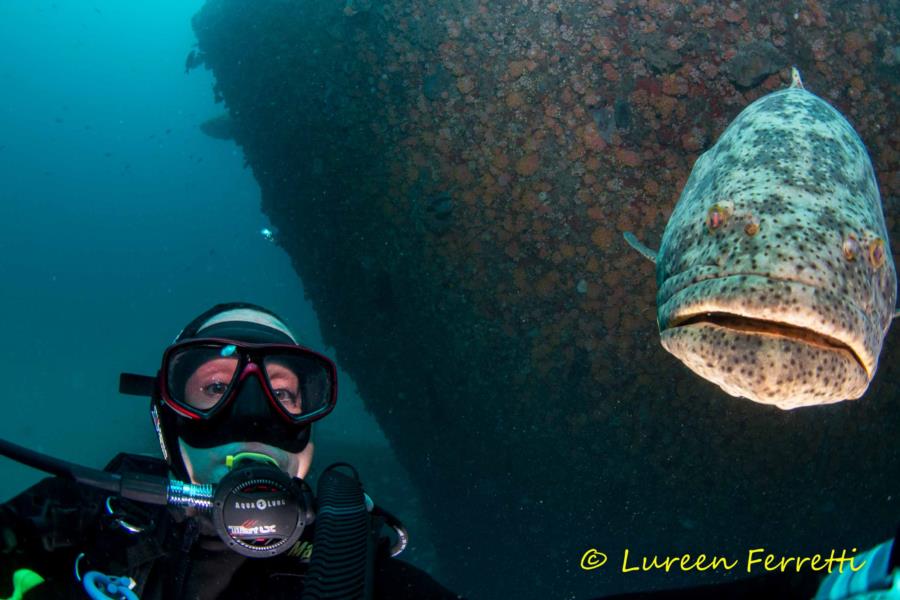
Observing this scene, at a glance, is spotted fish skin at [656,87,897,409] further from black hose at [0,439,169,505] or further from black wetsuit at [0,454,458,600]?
black hose at [0,439,169,505]

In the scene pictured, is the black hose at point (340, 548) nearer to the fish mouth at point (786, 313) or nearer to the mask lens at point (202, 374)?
the mask lens at point (202, 374)

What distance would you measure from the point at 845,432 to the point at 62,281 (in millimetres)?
108492

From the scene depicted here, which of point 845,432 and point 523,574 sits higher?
point 845,432

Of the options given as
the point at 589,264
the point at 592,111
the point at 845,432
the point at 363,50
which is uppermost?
the point at 363,50

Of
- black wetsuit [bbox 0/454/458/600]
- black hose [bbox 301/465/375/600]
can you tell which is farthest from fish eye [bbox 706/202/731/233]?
black wetsuit [bbox 0/454/458/600]

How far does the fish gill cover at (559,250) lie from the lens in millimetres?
4230

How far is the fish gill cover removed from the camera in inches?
167

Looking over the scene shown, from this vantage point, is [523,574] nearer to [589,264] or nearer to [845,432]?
[845,432]

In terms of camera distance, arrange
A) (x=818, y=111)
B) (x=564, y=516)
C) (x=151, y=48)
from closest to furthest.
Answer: (x=818, y=111) < (x=564, y=516) < (x=151, y=48)

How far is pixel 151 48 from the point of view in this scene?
134625 mm

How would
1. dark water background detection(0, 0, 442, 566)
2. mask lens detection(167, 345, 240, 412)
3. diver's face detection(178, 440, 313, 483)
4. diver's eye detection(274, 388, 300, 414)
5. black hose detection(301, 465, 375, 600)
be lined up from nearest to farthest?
black hose detection(301, 465, 375, 600), diver's face detection(178, 440, 313, 483), mask lens detection(167, 345, 240, 412), diver's eye detection(274, 388, 300, 414), dark water background detection(0, 0, 442, 566)

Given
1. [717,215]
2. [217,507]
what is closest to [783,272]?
[717,215]

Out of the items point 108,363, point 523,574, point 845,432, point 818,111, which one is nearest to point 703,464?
point 845,432

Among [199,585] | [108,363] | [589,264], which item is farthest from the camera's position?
[108,363]
